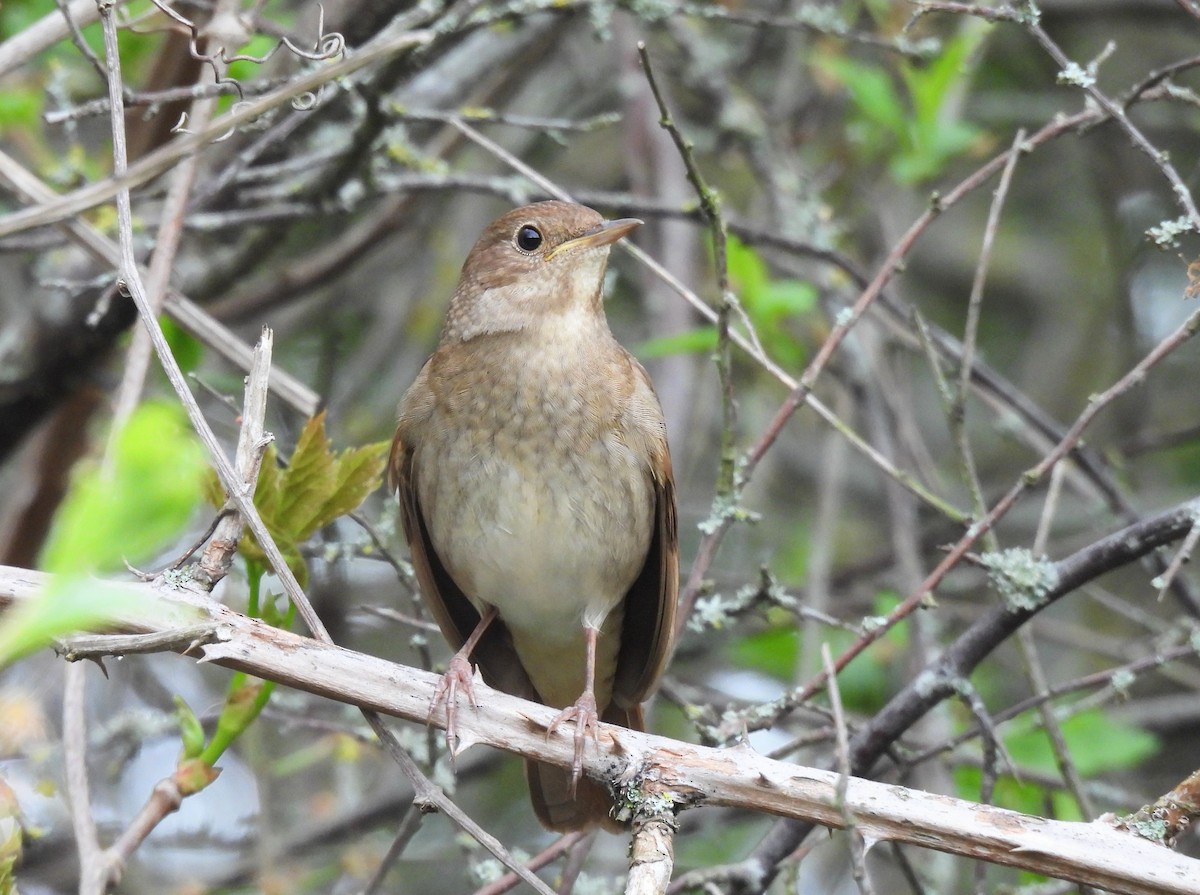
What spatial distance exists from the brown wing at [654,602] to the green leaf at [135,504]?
2.58 meters

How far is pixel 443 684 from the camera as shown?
271cm

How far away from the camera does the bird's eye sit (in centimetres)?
400

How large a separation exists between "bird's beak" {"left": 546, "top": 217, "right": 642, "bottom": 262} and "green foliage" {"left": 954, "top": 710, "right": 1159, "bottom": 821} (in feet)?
6.17

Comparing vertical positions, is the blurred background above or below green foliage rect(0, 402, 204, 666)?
above

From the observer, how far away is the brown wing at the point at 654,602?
3814mm

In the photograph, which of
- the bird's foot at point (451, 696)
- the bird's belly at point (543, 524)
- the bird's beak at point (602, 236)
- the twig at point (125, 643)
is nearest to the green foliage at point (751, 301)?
the bird's beak at point (602, 236)

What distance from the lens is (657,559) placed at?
4078 mm

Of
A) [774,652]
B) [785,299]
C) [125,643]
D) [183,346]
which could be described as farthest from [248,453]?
[774,652]

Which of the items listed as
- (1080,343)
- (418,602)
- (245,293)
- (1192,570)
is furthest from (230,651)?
(1080,343)

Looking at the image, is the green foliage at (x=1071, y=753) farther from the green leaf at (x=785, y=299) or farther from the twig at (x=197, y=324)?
the twig at (x=197, y=324)

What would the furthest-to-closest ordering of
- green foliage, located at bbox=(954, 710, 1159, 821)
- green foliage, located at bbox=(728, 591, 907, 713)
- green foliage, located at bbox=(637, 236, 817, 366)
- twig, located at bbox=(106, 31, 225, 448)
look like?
green foliage, located at bbox=(728, 591, 907, 713) < green foliage, located at bbox=(637, 236, 817, 366) < green foliage, located at bbox=(954, 710, 1159, 821) < twig, located at bbox=(106, 31, 225, 448)

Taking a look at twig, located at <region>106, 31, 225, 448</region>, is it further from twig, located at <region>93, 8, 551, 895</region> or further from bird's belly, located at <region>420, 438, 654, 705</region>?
bird's belly, located at <region>420, 438, 654, 705</region>

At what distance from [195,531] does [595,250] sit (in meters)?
1.82

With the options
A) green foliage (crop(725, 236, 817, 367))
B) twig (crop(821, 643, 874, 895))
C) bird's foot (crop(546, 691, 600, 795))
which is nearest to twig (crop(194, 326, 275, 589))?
bird's foot (crop(546, 691, 600, 795))
